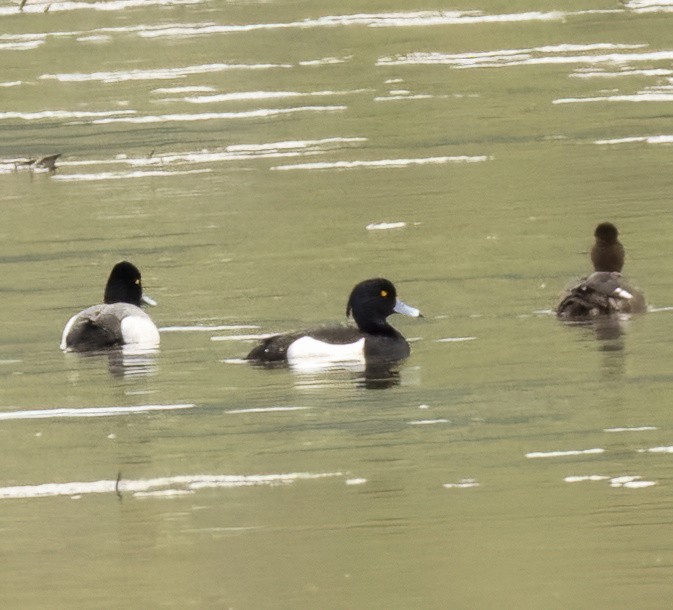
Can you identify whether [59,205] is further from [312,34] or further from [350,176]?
[312,34]

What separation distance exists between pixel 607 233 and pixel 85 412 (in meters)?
5.12

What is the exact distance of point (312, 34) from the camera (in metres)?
37.1

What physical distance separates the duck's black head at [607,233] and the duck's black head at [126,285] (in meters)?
3.58

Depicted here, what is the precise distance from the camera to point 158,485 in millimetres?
10523

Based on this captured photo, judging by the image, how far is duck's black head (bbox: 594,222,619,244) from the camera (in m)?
15.9

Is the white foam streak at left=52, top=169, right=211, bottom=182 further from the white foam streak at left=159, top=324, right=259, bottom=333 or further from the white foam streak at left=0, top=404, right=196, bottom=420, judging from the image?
the white foam streak at left=0, top=404, right=196, bottom=420

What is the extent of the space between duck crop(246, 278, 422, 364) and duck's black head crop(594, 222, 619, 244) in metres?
1.79

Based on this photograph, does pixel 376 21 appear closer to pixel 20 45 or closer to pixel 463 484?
pixel 20 45

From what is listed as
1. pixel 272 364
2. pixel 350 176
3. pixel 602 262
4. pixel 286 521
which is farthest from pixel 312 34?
pixel 286 521

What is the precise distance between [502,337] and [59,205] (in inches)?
349

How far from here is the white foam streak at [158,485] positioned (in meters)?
10.4

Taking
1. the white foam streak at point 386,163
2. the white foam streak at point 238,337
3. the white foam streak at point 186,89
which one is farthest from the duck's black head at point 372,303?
the white foam streak at point 186,89

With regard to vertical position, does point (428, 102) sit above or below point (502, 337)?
above

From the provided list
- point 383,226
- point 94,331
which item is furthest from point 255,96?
point 94,331
